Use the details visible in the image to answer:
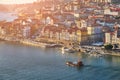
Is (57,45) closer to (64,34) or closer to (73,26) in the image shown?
(64,34)

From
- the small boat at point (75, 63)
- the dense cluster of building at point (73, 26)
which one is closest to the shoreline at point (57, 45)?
the dense cluster of building at point (73, 26)

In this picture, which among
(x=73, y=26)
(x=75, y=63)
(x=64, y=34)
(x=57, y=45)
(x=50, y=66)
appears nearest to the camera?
(x=50, y=66)

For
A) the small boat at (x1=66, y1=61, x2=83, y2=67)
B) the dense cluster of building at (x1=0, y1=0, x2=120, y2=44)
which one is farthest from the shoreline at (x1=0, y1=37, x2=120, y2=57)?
the small boat at (x1=66, y1=61, x2=83, y2=67)

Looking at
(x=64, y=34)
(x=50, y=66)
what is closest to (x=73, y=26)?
(x=64, y=34)

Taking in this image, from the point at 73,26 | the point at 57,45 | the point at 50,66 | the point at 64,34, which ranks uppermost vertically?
the point at 73,26

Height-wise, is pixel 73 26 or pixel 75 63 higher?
pixel 73 26

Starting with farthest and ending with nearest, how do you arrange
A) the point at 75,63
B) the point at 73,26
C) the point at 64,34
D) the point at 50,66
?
the point at 73,26, the point at 64,34, the point at 75,63, the point at 50,66

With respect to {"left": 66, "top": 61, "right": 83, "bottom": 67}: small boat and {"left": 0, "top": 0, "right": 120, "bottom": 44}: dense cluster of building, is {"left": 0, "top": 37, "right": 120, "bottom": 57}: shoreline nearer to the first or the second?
{"left": 0, "top": 0, "right": 120, "bottom": 44}: dense cluster of building
